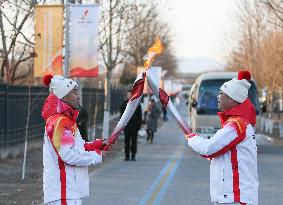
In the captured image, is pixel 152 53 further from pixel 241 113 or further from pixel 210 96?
pixel 210 96

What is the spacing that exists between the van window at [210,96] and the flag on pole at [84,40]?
Result: 5.59 metres

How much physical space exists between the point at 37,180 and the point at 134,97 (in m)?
9.51

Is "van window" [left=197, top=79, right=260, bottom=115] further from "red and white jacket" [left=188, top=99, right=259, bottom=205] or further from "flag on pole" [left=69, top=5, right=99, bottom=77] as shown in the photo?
"red and white jacket" [left=188, top=99, right=259, bottom=205]

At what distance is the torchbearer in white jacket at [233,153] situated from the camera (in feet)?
21.3

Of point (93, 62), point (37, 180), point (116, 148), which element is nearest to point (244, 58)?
point (116, 148)

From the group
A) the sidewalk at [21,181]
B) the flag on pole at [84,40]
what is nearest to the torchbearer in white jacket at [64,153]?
the sidewalk at [21,181]

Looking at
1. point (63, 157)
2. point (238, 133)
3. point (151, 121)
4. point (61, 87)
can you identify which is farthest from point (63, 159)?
point (151, 121)

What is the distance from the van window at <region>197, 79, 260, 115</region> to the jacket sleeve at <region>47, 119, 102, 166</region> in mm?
19141

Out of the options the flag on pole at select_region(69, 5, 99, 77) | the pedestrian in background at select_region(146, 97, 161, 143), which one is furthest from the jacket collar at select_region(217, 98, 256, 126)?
the pedestrian in background at select_region(146, 97, 161, 143)

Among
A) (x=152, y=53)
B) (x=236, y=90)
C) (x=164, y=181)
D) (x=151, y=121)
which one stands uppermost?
(x=152, y=53)

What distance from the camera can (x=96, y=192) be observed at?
14211 millimetres

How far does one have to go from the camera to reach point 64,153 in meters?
6.48

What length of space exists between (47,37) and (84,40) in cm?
177

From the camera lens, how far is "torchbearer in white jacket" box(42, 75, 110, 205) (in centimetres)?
653
